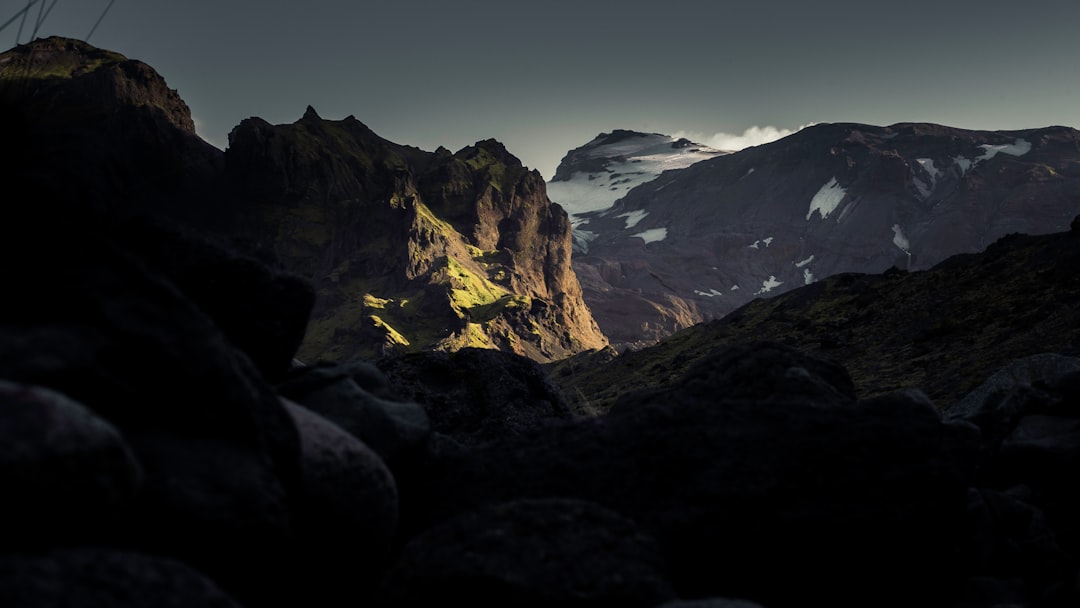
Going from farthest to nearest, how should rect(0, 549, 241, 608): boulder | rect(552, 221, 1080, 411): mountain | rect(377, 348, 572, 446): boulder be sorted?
rect(552, 221, 1080, 411): mountain, rect(377, 348, 572, 446): boulder, rect(0, 549, 241, 608): boulder

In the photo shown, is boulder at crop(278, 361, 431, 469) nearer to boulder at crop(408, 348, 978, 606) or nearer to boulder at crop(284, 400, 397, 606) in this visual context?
boulder at crop(408, 348, 978, 606)

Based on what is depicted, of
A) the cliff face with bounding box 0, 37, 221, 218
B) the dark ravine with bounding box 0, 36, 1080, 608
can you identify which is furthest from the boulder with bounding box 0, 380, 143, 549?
the cliff face with bounding box 0, 37, 221, 218

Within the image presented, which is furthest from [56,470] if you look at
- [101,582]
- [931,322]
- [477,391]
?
[931,322]

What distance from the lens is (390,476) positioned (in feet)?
19.0

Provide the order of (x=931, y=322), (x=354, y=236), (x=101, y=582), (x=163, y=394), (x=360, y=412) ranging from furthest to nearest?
1. (x=354, y=236)
2. (x=931, y=322)
3. (x=360, y=412)
4. (x=163, y=394)
5. (x=101, y=582)

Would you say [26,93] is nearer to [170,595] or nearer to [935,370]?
[170,595]

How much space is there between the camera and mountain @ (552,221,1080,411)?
108ft

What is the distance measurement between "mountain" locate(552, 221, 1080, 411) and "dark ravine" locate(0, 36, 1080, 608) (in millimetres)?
12462

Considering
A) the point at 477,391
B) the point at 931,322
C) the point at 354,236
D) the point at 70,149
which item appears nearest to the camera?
the point at 70,149

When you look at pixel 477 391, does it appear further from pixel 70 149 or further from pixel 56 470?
pixel 56 470

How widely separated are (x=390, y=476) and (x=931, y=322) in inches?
1826

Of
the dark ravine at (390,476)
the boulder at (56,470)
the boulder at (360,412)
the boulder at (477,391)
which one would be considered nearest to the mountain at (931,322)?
the boulder at (477,391)

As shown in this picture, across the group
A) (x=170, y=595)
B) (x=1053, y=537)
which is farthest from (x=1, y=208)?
(x=1053, y=537)

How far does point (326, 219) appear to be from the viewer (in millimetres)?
181125
